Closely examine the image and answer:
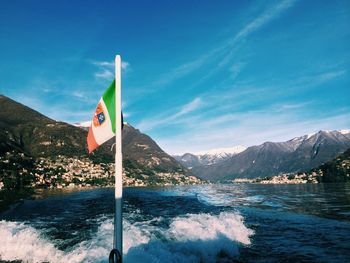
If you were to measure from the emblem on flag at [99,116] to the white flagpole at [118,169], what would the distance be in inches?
44.1

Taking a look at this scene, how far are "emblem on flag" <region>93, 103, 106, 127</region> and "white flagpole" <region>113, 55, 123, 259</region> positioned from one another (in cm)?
112

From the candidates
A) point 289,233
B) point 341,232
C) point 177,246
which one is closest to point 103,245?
point 177,246

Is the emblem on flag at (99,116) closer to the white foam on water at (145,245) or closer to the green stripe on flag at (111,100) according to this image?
the green stripe on flag at (111,100)

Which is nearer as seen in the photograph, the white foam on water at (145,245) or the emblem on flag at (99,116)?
the emblem on flag at (99,116)

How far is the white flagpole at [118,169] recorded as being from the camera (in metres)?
10.3

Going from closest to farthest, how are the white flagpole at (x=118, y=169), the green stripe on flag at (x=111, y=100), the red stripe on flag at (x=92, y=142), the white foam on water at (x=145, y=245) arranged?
the white flagpole at (x=118, y=169)
the green stripe on flag at (x=111, y=100)
the red stripe on flag at (x=92, y=142)
the white foam on water at (x=145, y=245)

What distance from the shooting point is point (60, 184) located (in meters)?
197

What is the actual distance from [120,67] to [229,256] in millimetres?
16831

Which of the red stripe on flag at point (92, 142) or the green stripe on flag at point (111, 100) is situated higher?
the green stripe on flag at point (111, 100)

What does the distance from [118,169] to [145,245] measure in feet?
43.6

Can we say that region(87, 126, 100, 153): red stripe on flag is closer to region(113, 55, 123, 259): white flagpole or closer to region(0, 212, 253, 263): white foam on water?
region(113, 55, 123, 259): white flagpole

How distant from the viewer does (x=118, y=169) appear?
34.9 feet

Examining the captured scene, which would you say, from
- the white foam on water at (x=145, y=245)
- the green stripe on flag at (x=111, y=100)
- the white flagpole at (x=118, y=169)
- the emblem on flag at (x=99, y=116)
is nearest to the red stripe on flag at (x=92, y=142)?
the emblem on flag at (x=99, y=116)

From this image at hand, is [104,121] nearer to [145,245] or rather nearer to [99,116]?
Answer: [99,116]
